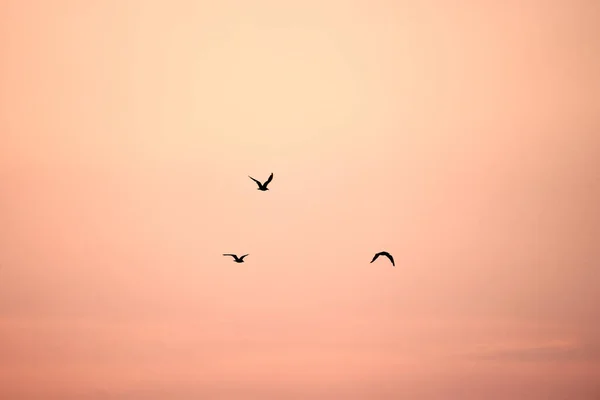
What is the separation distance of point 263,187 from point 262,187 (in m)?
0.07

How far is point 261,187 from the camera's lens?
85.8m

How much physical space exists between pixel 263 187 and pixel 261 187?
0.16 m

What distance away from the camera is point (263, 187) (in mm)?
85812

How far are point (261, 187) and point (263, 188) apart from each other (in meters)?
0.35

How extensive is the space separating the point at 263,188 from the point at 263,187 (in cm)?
26

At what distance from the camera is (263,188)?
86.1 metres

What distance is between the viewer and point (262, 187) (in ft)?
282

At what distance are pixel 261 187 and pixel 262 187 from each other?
0.09 metres
